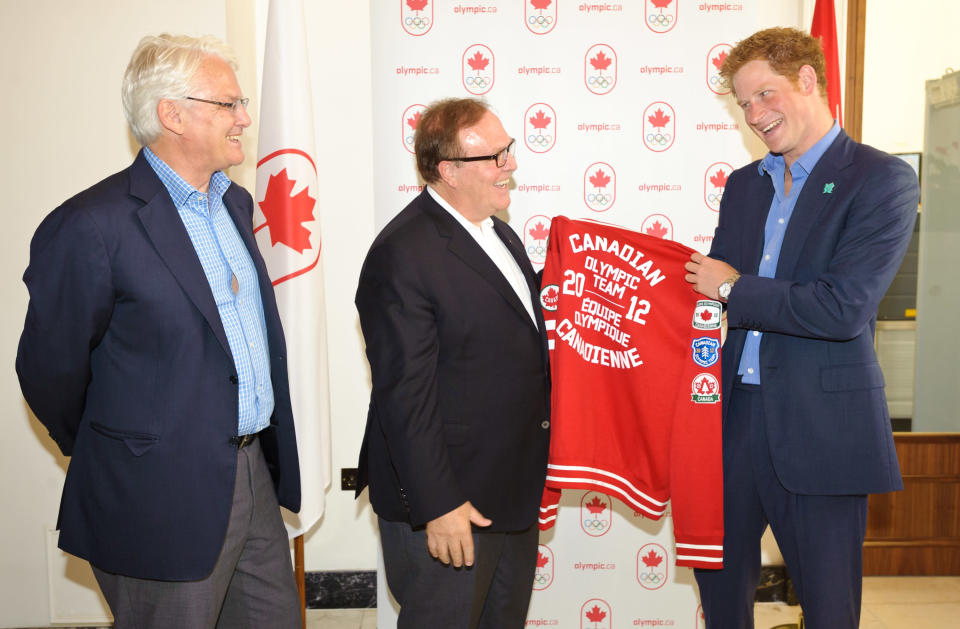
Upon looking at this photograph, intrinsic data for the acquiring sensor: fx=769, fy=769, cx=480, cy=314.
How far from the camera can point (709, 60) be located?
3125 millimetres

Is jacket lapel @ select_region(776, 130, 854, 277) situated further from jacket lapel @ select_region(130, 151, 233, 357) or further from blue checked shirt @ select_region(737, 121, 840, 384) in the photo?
jacket lapel @ select_region(130, 151, 233, 357)

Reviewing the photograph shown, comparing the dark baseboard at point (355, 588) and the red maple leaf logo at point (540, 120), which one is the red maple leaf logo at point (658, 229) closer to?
the red maple leaf logo at point (540, 120)

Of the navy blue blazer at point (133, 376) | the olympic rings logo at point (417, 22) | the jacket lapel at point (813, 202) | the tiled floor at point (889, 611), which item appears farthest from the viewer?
the tiled floor at point (889, 611)

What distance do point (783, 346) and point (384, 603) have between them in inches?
78.7

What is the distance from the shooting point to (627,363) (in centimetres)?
230

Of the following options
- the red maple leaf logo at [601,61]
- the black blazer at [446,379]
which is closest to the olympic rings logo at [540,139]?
the red maple leaf logo at [601,61]

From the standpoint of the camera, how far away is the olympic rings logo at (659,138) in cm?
317

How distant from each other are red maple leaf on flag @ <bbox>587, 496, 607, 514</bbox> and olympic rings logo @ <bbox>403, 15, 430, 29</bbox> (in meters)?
2.07

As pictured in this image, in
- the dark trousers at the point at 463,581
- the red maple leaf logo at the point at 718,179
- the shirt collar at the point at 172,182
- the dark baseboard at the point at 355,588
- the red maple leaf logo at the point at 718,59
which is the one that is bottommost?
the dark baseboard at the point at 355,588

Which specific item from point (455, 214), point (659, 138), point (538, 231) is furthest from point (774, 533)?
point (659, 138)

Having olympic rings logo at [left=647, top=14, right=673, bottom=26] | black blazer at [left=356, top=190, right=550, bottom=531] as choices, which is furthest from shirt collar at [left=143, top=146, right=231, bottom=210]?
olympic rings logo at [left=647, top=14, right=673, bottom=26]

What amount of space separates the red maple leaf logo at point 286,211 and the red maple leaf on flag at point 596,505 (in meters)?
1.60

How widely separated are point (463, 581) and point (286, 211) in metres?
1.41

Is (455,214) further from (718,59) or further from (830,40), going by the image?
(830,40)
